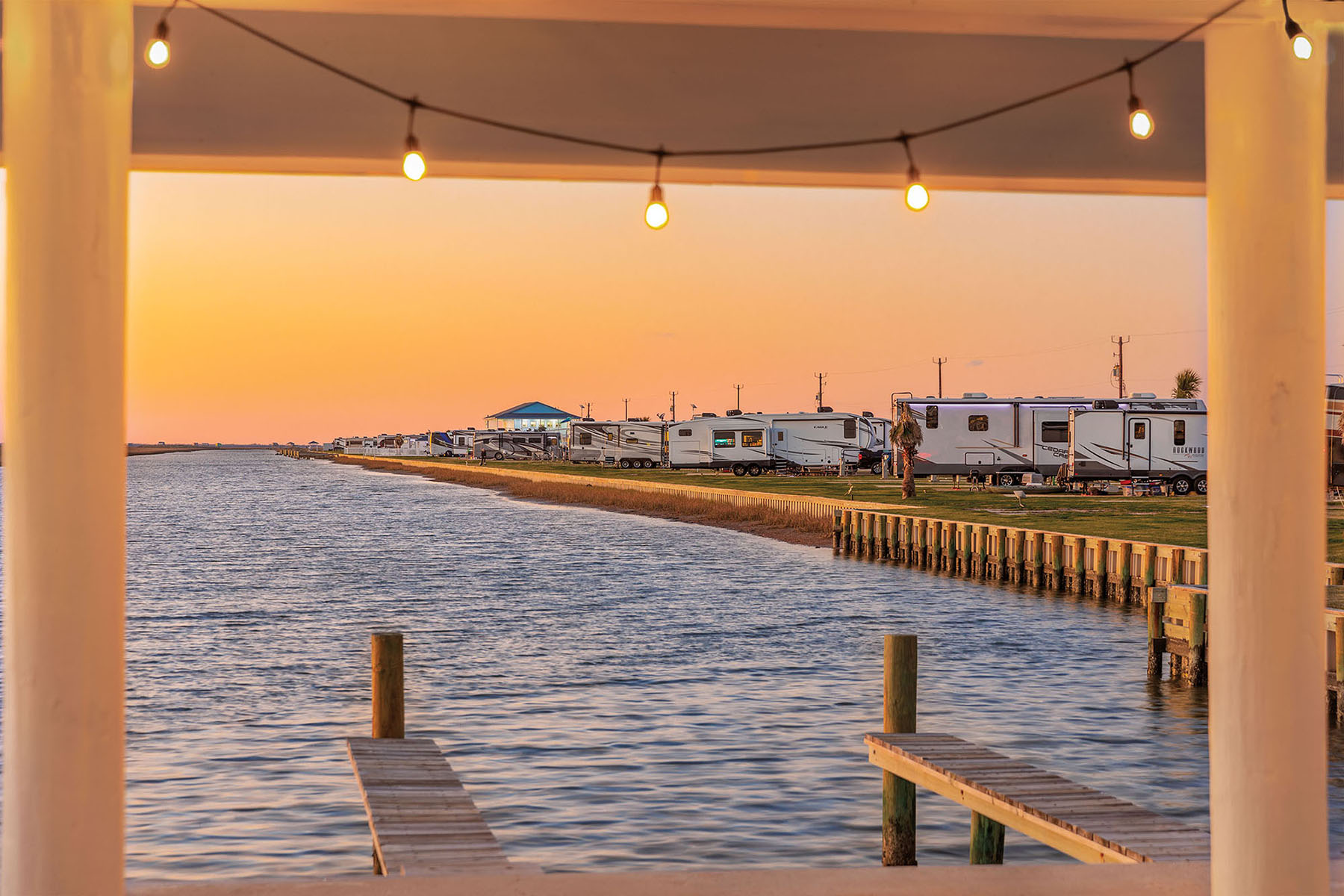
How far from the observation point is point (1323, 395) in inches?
161

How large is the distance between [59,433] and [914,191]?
3764 millimetres

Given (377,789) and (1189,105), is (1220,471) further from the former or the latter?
(377,789)

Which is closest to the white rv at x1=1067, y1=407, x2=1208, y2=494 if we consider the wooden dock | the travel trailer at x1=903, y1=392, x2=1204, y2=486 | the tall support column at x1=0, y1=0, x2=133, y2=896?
the travel trailer at x1=903, y1=392, x2=1204, y2=486

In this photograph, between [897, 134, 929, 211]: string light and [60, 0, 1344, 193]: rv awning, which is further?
[897, 134, 929, 211]: string light

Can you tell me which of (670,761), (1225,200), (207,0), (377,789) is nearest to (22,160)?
(207,0)

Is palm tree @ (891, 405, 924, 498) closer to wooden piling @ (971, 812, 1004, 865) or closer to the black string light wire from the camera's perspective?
wooden piling @ (971, 812, 1004, 865)

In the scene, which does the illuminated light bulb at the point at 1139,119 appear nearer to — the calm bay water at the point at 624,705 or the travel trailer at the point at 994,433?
the calm bay water at the point at 624,705

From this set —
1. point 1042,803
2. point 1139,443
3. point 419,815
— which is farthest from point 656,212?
point 1139,443

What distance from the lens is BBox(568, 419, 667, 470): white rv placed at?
83.0 meters

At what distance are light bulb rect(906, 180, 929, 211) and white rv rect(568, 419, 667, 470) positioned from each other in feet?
245

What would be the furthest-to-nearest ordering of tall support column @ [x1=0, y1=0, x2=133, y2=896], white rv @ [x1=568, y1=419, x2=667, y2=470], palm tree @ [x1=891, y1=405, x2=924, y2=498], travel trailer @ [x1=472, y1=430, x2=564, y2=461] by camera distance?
1. travel trailer @ [x1=472, y1=430, x2=564, y2=461]
2. white rv @ [x1=568, y1=419, x2=667, y2=470]
3. palm tree @ [x1=891, y1=405, x2=924, y2=498]
4. tall support column @ [x1=0, y1=0, x2=133, y2=896]

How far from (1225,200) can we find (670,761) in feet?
33.5

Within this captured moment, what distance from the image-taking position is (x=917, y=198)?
19.7 feet

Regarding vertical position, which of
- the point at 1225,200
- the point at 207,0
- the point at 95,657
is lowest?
the point at 95,657
